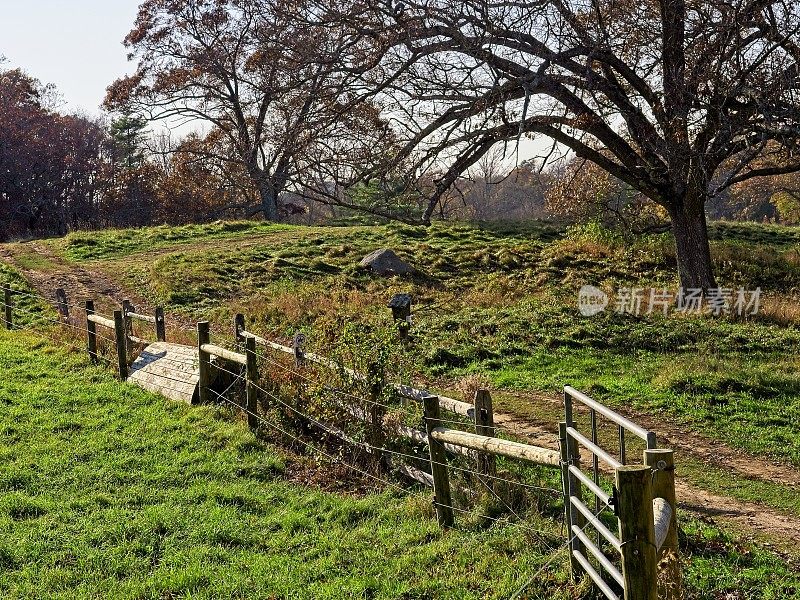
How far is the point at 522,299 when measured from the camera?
57.6 feet

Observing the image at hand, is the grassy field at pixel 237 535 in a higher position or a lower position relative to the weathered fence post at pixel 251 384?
lower

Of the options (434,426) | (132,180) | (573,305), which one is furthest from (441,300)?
(132,180)

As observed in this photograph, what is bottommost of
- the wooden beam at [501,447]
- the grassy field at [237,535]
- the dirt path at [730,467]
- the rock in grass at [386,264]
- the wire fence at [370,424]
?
the dirt path at [730,467]

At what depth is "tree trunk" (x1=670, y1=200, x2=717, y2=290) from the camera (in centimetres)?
1673

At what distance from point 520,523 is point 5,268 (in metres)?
20.5

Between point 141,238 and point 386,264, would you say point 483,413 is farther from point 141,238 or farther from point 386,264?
point 141,238

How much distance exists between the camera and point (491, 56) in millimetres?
13500

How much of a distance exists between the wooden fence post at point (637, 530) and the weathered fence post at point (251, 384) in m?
6.11

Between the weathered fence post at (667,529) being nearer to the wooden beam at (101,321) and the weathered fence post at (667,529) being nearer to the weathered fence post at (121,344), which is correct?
the weathered fence post at (121,344)

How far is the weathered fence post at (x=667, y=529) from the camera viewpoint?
11.6 ft

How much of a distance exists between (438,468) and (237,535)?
174 centimetres

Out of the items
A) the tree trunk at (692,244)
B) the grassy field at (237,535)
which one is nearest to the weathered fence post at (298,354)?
the grassy field at (237,535)

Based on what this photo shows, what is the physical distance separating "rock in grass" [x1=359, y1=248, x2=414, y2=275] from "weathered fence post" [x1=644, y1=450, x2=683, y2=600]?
17806mm

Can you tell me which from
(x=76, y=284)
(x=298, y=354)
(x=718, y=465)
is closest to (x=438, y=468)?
(x=298, y=354)
